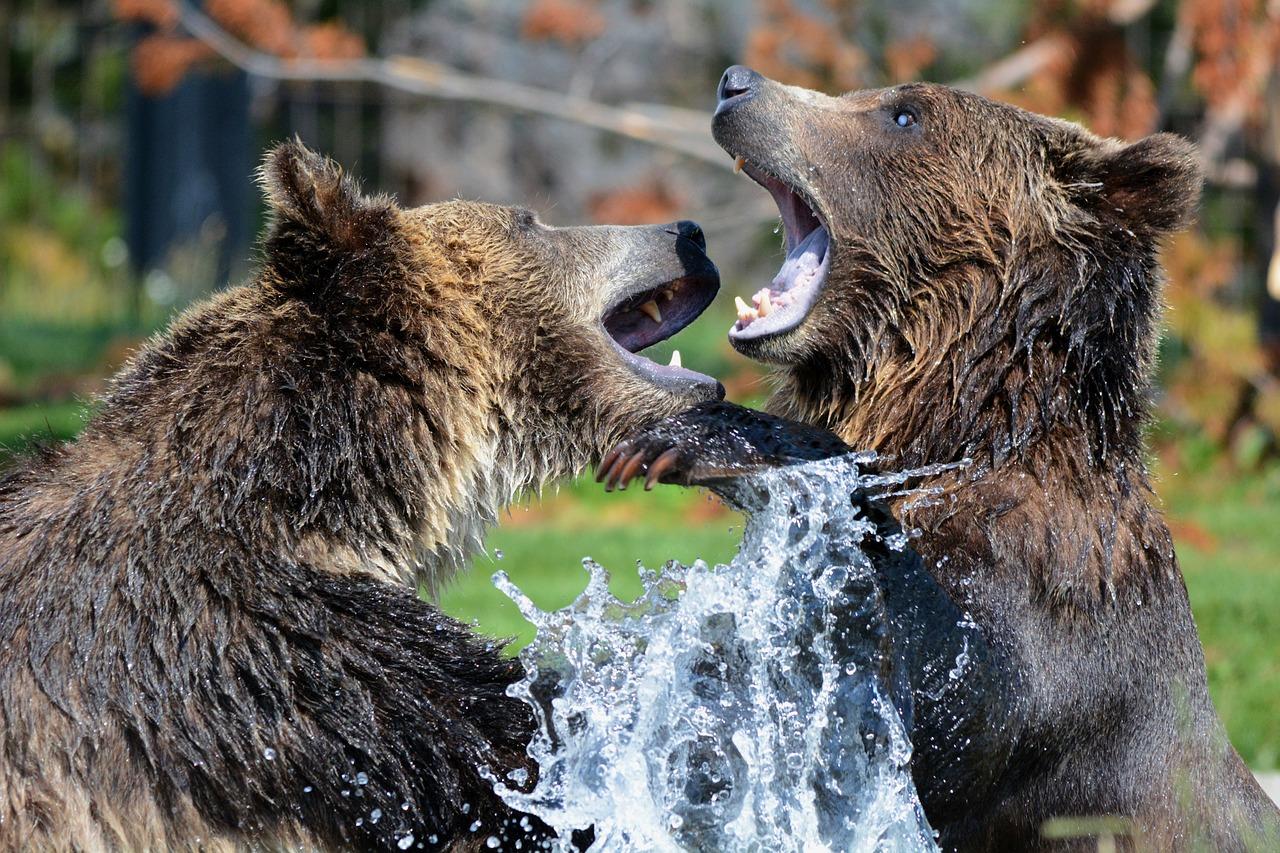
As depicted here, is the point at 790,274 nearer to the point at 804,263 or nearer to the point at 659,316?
the point at 804,263

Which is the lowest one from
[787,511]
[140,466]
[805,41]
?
[787,511]

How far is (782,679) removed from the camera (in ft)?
12.5

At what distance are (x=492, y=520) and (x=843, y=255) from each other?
1135 millimetres

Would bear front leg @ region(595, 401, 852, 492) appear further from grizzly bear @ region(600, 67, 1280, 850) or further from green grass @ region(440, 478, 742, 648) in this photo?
green grass @ region(440, 478, 742, 648)

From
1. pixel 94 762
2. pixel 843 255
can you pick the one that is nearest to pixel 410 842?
pixel 94 762

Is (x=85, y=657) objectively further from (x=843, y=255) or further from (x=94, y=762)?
(x=843, y=255)

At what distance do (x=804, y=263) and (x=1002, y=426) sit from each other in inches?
31.0

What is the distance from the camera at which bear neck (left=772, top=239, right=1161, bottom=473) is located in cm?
402

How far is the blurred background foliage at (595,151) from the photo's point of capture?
9.18 m

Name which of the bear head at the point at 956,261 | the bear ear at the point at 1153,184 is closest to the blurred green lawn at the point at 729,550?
the bear head at the point at 956,261

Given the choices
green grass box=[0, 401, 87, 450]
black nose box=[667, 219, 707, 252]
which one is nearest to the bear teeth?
black nose box=[667, 219, 707, 252]

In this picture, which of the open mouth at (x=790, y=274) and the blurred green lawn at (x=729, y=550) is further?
the blurred green lawn at (x=729, y=550)

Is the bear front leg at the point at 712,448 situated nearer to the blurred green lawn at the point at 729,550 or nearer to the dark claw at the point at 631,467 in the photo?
the dark claw at the point at 631,467

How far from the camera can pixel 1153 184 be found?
416 cm
